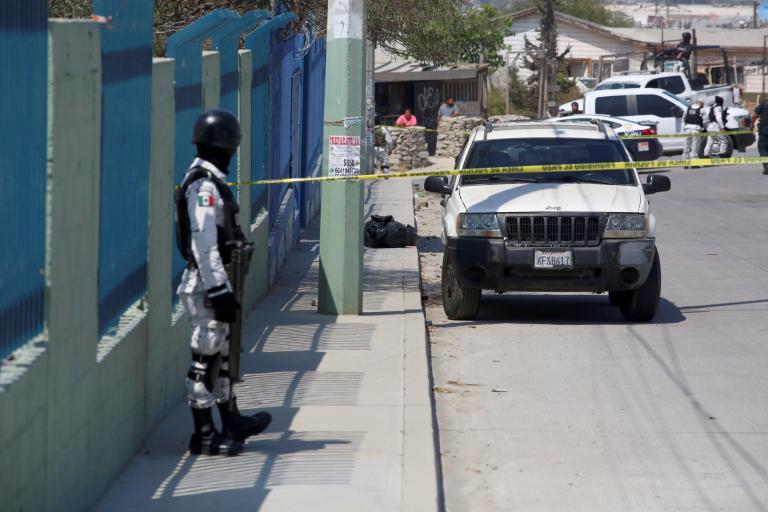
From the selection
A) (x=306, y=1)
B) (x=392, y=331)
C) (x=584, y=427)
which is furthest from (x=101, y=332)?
(x=306, y=1)

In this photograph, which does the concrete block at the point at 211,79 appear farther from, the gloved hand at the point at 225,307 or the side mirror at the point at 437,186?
the side mirror at the point at 437,186

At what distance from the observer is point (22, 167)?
4.67 m

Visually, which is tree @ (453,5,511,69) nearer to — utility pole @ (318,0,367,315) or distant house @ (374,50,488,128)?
distant house @ (374,50,488,128)

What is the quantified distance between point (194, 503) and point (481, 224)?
5.82m

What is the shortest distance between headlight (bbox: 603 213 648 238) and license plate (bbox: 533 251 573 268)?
0.39 m

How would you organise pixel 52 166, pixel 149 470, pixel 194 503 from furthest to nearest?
pixel 149 470 → pixel 194 503 → pixel 52 166

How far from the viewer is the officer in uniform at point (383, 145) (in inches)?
1288

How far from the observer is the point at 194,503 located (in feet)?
19.8

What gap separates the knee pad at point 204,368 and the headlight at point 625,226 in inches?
212

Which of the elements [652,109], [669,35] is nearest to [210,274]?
[652,109]

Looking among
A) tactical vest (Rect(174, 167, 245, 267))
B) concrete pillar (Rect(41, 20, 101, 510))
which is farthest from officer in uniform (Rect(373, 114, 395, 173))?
concrete pillar (Rect(41, 20, 101, 510))

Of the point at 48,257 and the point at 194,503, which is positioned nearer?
the point at 48,257

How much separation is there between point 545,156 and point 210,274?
6.72 meters

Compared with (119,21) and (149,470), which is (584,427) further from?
(119,21)
